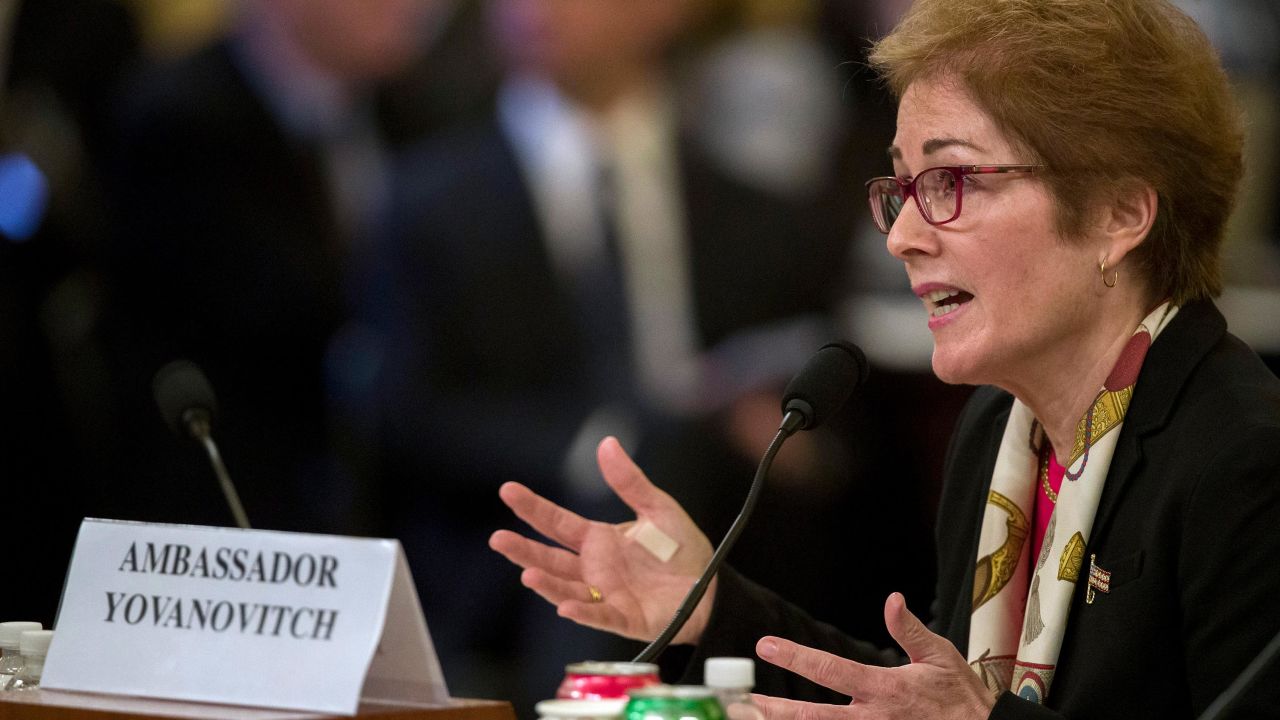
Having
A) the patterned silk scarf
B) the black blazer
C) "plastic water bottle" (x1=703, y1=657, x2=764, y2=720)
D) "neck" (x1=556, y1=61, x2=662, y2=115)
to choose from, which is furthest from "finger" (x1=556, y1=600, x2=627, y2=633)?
"neck" (x1=556, y1=61, x2=662, y2=115)

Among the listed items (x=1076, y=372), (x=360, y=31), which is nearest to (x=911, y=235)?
(x=1076, y=372)

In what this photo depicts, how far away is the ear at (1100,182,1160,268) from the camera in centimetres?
194

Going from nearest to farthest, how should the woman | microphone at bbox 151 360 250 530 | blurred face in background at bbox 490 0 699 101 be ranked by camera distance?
the woman < microphone at bbox 151 360 250 530 < blurred face in background at bbox 490 0 699 101

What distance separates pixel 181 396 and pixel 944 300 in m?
0.96

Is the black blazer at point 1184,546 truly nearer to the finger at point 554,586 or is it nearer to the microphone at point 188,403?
the finger at point 554,586

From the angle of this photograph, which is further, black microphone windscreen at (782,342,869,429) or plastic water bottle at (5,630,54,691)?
black microphone windscreen at (782,342,869,429)

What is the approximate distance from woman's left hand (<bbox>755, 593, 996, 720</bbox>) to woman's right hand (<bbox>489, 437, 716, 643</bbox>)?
41cm

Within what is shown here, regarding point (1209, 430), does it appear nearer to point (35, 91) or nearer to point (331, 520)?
point (331, 520)

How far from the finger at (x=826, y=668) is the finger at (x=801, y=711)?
0.02 meters

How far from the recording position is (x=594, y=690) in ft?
3.96

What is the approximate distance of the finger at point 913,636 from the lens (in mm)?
1577

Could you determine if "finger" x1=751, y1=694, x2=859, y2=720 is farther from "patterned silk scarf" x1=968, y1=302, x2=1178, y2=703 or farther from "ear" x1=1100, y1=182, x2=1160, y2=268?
"ear" x1=1100, y1=182, x2=1160, y2=268

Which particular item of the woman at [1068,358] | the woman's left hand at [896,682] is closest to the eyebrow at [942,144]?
the woman at [1068,358]

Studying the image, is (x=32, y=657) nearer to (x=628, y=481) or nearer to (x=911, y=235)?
(x=628, y=481)
